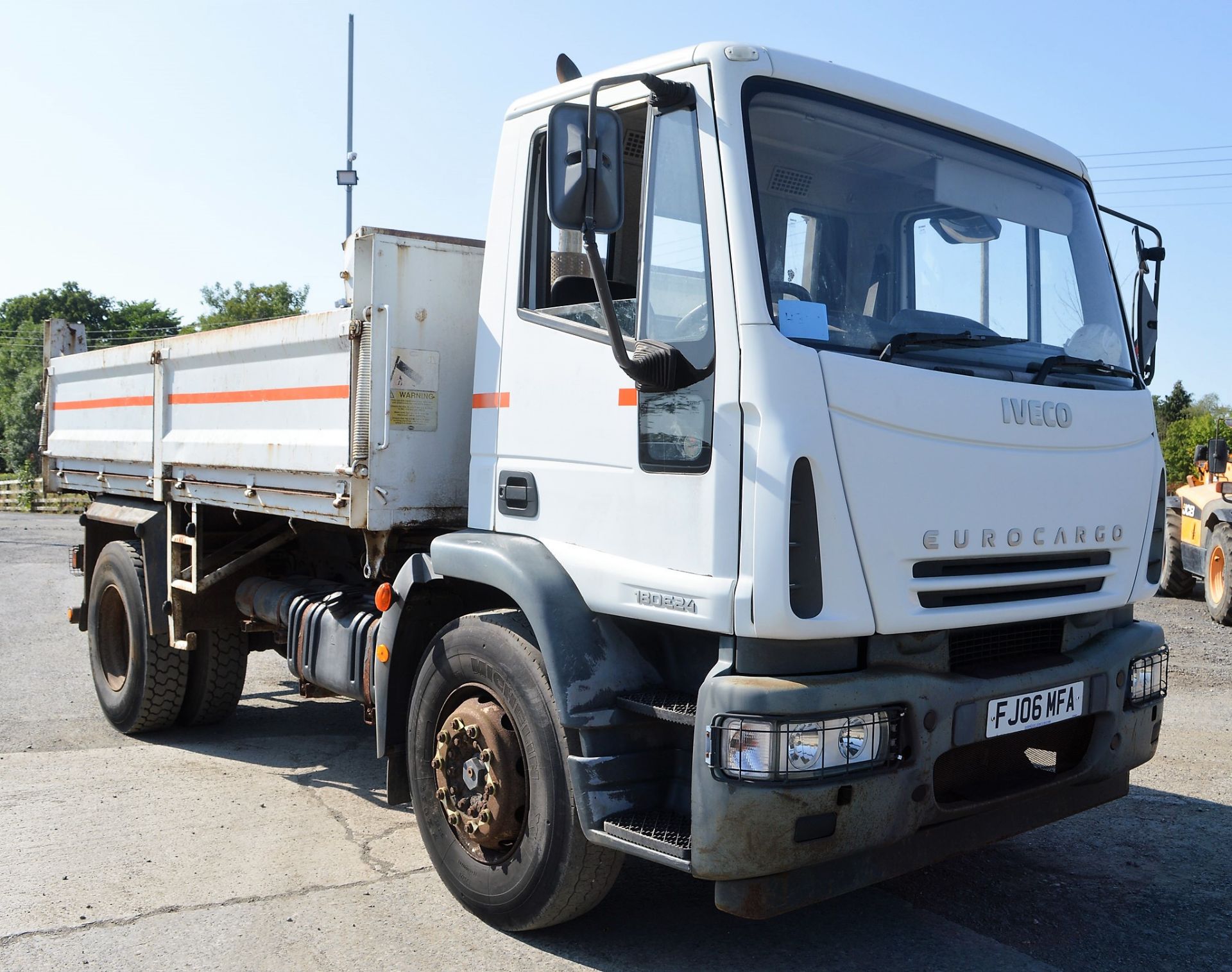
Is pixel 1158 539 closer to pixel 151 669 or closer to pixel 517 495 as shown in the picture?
pixel 517 495

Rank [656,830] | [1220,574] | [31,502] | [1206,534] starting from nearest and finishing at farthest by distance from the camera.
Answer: [656,830], [1220,574], [1206,534], [31,502]

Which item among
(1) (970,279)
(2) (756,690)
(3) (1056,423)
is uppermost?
(1) (970,279)

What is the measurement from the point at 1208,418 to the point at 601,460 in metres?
37.5

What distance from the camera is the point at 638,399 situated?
347 cm

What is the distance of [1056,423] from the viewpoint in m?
3.64

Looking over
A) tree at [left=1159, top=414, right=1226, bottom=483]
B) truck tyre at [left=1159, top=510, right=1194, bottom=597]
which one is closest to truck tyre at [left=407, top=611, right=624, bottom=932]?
truck tyre at [left=1159, top=510, right=1194, bottom=597]

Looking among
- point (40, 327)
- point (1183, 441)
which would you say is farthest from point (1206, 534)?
point (40, 327)

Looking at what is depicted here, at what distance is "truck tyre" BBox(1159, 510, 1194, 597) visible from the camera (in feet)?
43.4

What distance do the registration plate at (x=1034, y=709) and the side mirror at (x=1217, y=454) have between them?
9.11 m

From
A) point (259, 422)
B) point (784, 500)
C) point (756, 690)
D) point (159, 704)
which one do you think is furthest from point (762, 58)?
point (159, 704)

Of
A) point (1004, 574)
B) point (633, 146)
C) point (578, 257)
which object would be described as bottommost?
point (1004, 574)

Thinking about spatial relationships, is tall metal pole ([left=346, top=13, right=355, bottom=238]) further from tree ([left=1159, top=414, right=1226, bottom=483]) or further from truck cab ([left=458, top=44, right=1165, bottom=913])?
tree ([left=1159, top=414, right=1226, bottom=483])

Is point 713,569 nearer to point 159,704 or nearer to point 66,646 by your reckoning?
point 159,704

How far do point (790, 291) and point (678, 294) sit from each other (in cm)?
33
